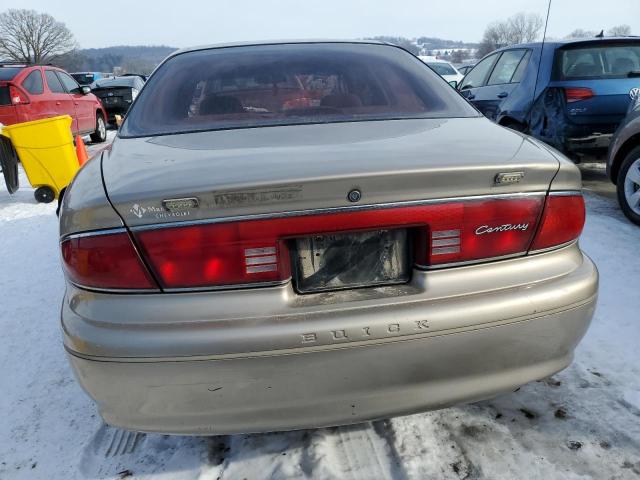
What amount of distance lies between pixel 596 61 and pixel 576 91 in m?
0.54

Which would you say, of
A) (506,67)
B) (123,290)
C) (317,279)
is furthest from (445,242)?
(506,67)

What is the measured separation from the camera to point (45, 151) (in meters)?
5.83

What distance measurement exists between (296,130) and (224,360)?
3.01 feet

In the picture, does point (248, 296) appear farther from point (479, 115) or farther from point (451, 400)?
point (479, 115)

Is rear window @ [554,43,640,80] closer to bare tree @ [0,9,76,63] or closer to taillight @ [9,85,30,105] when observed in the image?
taillight @ [9,85,30,105]

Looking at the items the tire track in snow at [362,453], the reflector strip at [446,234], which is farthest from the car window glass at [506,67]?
the tire track in snow at [362,453]

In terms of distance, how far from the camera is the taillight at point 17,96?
8479 millimetres

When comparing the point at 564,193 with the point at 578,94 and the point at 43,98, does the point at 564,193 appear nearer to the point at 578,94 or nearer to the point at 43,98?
the point at 578,94

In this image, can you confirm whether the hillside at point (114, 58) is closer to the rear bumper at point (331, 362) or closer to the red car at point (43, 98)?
the red car at point (43, 98)

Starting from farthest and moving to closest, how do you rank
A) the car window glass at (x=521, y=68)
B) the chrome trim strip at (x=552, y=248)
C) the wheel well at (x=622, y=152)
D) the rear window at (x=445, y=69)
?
the rear window at (x=445, y=69) → the car window glass at (x=521, y=68) → the wheel well at (x=622, y=152) → the chrome trim strip at (x=552, y=248)

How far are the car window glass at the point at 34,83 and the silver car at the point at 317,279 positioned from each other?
8.51m

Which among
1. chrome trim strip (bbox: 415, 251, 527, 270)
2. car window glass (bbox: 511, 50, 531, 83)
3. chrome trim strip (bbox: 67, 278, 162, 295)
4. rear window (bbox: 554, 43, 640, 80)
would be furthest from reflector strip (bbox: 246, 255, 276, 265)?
car window glass (bbox: 511, 50, 531, 83)

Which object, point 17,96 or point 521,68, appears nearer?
point 521,68

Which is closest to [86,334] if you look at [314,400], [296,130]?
[314,400]
